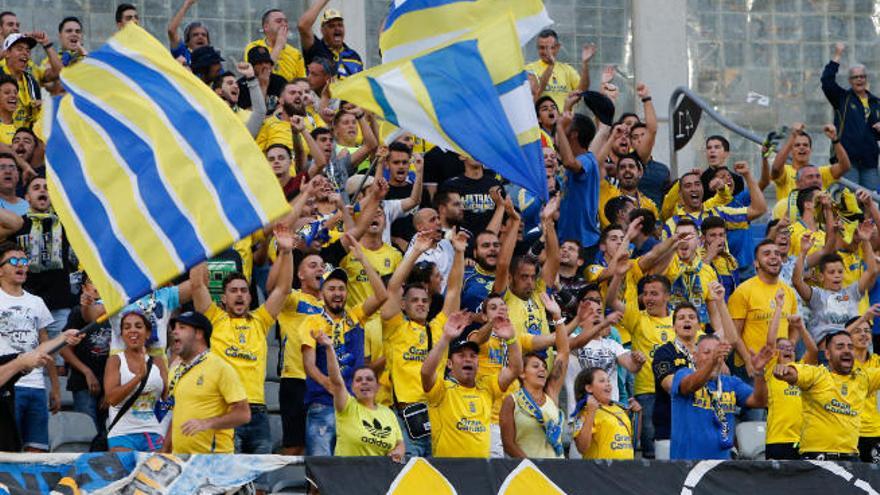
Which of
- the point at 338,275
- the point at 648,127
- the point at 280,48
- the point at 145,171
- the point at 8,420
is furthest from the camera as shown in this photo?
the point at 648,127

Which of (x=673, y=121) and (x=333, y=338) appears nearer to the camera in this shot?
(x=333, y=338)

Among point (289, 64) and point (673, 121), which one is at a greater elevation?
point (289, 64)

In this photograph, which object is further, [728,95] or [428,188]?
[728,95]

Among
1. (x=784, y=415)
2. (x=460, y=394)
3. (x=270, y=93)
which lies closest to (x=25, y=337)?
(x=460, y=394)

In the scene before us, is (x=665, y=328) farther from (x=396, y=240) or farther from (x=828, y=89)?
(x=828, y=89)

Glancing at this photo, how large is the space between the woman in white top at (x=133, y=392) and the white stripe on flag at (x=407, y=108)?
232 cm

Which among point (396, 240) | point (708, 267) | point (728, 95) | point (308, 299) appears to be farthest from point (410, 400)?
point (728, 95)

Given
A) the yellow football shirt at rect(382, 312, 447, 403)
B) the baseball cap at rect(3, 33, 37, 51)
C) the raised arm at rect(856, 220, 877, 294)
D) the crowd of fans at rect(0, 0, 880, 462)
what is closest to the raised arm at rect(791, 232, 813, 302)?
the crowd of fans at rect(0, 0, 880, 462)

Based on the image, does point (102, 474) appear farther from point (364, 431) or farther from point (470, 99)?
point (470, 99)

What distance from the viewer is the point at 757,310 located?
1884cm

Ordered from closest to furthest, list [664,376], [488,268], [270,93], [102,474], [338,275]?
[102,474] → [338,275] → [664,376] → [488,268] → [270,93]

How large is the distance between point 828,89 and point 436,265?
21.4 ft

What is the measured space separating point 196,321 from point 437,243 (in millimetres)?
3187

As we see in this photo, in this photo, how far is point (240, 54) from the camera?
24250mm
